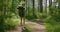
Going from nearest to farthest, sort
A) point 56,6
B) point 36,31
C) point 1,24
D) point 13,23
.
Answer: point 56,6, point 1,24, point 36,31, point 13,23

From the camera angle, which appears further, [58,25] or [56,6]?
[56,6]

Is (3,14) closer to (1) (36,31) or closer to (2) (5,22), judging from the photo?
(2) (5,22)

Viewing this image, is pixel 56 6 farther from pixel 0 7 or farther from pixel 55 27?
pixel 0 7

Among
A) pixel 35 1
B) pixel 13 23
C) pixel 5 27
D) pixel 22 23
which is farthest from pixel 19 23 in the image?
pixel 35 1

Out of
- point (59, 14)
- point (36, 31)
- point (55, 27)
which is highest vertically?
point (59, 14)

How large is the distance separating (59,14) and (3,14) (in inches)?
67.1

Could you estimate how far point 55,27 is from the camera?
2.93 metres

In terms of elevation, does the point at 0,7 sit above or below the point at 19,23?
above

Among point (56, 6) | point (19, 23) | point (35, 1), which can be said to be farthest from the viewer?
point (35, 1)

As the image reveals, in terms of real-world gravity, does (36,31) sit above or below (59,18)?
below

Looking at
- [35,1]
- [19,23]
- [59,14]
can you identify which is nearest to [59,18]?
[59,14]

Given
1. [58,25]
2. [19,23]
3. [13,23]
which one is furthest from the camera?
[19,23]

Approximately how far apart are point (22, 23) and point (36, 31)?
1.20 metres

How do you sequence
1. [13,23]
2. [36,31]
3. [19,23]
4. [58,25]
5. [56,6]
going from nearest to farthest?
[58,25] → [56,6] → [36,31] → [13,23] → [19,23]
